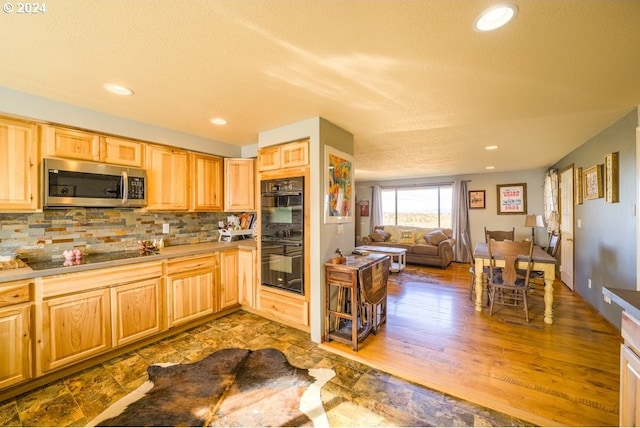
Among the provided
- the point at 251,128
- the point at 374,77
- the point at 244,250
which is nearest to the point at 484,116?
the point at 374,77

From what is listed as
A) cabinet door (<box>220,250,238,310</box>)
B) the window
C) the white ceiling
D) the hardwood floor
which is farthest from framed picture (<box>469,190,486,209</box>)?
cabinet door (<box>220,250,238,310</box>)

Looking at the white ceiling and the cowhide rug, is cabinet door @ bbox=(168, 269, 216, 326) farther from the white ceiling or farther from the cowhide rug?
the white ceiling

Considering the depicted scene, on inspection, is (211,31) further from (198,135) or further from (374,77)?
(198,135)

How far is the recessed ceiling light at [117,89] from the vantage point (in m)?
1.94

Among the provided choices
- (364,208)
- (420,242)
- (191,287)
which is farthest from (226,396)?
(364,208)

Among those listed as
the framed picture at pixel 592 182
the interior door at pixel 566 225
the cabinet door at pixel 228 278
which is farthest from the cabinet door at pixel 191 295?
the interior door at pixel 566 225

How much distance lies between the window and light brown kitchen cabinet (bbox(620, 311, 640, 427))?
20.8 ft

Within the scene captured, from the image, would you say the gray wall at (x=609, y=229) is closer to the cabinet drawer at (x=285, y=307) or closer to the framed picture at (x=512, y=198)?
the framed picture at (x=512, y=198)

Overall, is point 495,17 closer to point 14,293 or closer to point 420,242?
point 14,293

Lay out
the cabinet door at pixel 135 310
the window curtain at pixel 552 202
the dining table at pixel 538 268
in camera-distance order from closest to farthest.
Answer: the cabinet door at pixel 135 310 < the dining table at pixel 538 268 < the window curtain at pixel 552 202

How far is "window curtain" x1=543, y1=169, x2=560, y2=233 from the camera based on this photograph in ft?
16.0

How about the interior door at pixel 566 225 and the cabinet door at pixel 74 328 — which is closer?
the cabinet door at pixel 74 328

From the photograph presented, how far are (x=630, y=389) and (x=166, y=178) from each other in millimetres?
3888

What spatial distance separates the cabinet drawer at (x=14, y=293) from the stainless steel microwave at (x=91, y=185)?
68 cm
